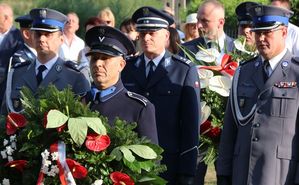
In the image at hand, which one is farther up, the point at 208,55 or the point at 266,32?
the point at 266,32

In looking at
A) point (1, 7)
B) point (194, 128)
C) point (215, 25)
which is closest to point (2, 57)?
point (1, 7)

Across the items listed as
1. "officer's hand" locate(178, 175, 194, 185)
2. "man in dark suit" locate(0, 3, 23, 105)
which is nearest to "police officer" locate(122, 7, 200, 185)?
"officer's hand" locate(178, 175, 194, 185)

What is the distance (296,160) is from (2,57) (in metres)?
4.59

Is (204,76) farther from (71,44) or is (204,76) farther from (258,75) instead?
(71,44)

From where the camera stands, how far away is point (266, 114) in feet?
18.6

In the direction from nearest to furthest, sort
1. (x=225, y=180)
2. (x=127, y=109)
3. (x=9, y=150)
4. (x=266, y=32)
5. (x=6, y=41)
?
(x=9, y=150) → (x=127, y=109) → (x=266, y=32) → (x=225, y=180) → (x=6, y=41)

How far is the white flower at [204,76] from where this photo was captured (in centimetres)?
697

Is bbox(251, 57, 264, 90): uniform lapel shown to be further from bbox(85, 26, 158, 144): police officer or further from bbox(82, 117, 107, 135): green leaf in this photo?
bbox(82, 117, 107, 135): green leaf

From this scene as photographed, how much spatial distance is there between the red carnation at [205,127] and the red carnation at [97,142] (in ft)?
6.71

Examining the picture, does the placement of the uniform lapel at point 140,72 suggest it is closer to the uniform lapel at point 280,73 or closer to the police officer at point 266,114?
the police officer at point 266,114

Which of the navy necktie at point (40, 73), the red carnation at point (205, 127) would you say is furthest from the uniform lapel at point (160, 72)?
the navy necktie at point (40, 73)

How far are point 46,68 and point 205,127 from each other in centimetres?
135

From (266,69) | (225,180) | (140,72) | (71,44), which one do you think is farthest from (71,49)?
(266,69)

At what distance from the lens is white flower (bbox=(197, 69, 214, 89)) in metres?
6.97
